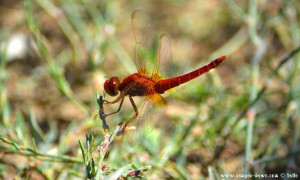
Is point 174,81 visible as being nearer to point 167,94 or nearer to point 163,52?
point 163,52

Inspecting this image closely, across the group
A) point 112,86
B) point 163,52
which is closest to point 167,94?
point 163,52

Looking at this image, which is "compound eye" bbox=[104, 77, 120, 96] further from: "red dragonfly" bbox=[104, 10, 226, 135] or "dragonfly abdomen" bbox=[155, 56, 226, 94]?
"dragonfly abdomen" bbox=[155, 56, 226, 94]

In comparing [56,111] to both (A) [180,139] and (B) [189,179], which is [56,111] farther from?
(B) [189,179]

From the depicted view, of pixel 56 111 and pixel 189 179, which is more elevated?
pixel 56 111

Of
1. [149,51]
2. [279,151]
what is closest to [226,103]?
[279,151]

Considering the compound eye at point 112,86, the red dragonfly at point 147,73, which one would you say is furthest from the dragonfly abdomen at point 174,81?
the compound eye at point 112,86

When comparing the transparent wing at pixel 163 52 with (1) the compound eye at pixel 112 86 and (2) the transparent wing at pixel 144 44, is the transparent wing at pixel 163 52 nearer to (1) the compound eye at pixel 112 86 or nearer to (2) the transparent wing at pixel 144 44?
(2) the transparent wing at pixel 144 44

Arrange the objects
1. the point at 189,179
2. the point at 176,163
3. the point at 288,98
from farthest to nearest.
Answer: the point at 288,98 < the point at 176,163 < the point at 189,179

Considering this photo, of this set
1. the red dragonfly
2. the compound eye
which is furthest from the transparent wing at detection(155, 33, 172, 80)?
the compound eye
